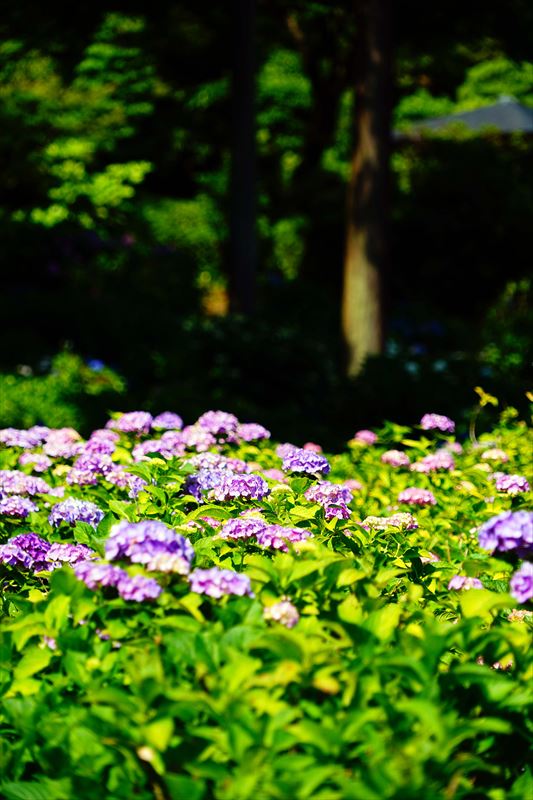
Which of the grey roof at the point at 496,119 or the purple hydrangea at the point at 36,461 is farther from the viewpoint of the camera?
the grey roof at the point at 496,119

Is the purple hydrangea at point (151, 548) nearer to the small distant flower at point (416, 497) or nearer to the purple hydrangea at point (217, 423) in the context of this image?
the small distant flower at point (416, 497)

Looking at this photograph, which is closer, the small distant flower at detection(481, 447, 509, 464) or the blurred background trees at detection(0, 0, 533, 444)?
the small distant flower at detection(481, 447, 509, 464)

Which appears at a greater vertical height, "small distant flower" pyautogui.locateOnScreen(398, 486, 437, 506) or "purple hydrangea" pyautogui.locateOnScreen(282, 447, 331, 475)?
"purple hydrangea" pyautogui.locateOnScreen(282, 447, 331, 475)

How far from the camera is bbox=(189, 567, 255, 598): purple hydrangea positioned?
2.17 m

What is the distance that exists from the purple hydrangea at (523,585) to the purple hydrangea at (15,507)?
5.55ft

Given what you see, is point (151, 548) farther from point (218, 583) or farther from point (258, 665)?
point (258, 665)

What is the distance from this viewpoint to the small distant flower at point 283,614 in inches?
84.3

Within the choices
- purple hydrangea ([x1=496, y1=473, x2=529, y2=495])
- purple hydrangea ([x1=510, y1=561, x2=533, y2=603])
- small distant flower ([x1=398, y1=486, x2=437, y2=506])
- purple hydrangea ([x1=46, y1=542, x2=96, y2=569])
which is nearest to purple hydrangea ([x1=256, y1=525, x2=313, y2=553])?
purple hydrangea ([x1=46, y1=542, x2=96, y2=569])

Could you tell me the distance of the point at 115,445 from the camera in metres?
3.87

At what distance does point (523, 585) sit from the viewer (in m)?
2.13

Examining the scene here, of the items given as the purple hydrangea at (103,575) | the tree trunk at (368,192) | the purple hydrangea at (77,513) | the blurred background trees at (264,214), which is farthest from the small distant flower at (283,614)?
the tree trunk at (368,192)

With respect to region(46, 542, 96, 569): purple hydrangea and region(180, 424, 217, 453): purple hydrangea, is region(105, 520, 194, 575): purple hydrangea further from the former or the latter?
region(180, 424, 217, 453): purple hydrangea

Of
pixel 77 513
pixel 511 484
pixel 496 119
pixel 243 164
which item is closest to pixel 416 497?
pixel 511 484

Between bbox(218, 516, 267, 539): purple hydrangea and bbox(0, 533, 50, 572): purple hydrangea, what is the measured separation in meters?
0.60
